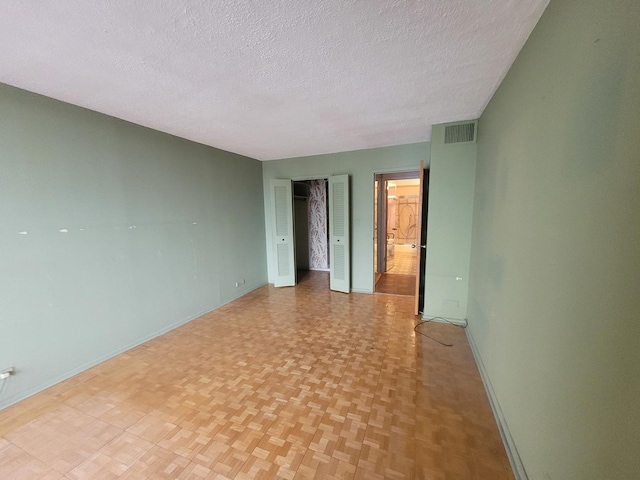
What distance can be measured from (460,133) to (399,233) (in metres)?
7.94

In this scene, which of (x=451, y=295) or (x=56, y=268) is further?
(x=451, y=295)

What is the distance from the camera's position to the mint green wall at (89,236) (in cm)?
200

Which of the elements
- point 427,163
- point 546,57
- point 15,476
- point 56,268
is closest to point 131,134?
point 56,268

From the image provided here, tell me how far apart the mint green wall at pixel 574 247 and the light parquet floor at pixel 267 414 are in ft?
1.48

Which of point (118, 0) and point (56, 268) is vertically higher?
point (118, 0)

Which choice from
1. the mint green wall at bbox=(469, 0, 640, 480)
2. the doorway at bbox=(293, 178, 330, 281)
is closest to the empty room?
the mint green wall at bbox=(469, 0, 640, 480)

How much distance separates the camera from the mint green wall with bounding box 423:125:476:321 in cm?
298

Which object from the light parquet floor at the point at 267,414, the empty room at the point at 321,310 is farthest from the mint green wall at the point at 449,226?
the light parquet floor at the point at 267,414

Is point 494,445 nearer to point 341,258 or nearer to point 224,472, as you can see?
point 224,472

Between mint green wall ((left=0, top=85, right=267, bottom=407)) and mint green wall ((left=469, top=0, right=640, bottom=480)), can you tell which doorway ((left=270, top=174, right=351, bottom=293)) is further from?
mint green wall ((left=469, top=0, right=640, bottom=480))

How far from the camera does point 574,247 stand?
0.99 m

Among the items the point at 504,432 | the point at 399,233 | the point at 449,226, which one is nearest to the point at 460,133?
the point at 449,226

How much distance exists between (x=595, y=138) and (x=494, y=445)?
5.79 feet

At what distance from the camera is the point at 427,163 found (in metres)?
3.80
